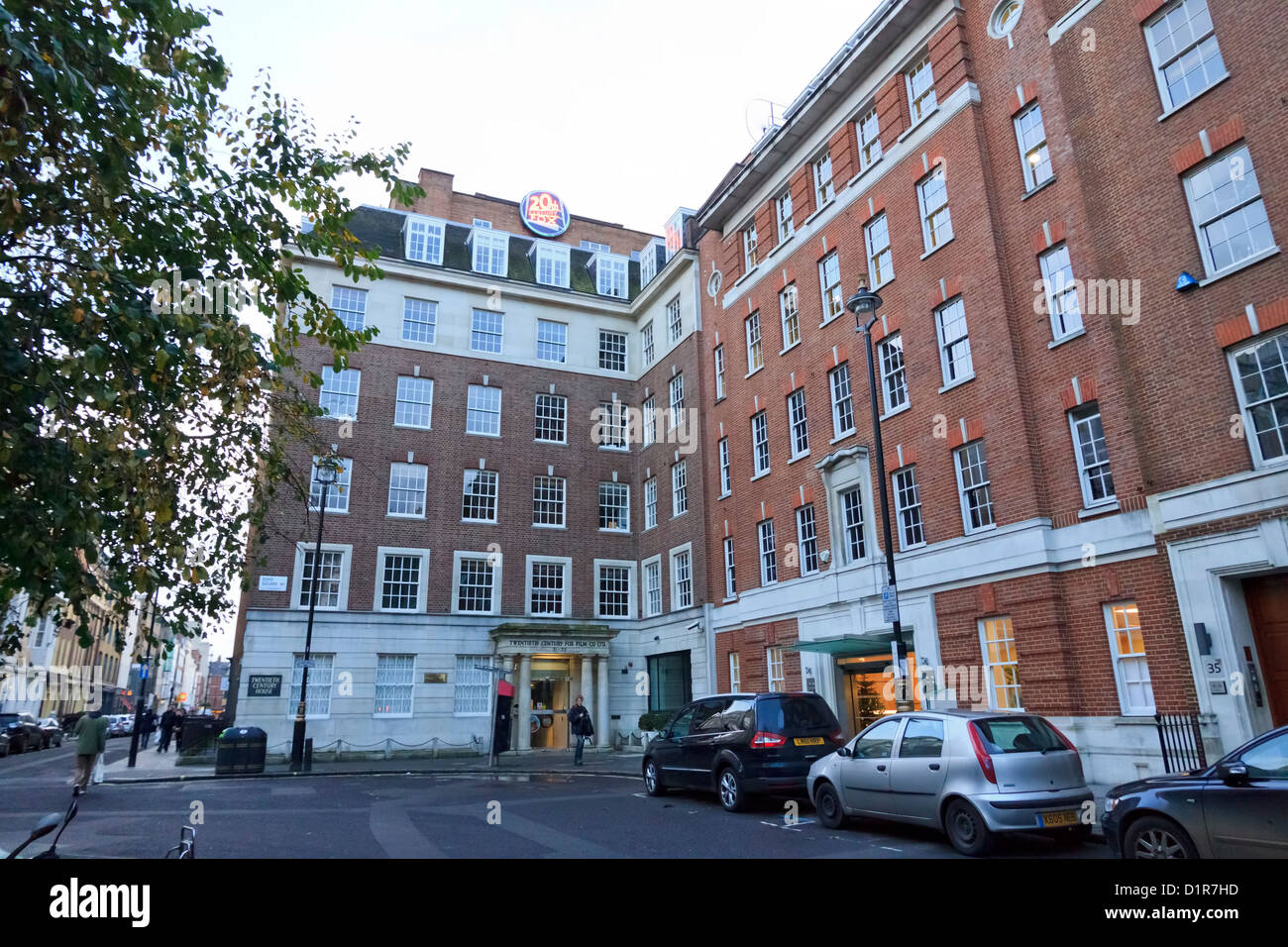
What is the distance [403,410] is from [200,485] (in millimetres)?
23434

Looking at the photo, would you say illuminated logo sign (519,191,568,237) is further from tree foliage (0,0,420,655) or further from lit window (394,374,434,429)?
tree foliage (0,0,420,655)

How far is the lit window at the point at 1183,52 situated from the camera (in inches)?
542

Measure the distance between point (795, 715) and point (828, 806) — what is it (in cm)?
220

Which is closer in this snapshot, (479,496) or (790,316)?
(790,316)

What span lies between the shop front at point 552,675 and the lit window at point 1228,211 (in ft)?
75.5

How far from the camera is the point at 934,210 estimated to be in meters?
19.0

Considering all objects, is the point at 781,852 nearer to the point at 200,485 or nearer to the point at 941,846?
the point at 941,846

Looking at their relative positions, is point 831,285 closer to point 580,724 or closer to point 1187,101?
point 1187,101

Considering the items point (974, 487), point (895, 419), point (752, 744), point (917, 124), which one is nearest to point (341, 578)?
point (752, 744)

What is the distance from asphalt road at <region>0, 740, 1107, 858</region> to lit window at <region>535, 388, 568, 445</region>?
1738 centimetres

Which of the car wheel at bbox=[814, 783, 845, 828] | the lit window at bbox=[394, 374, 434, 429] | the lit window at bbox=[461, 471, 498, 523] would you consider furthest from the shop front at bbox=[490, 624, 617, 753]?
the car wheel at bbox=[814, 783, 845, 828]
